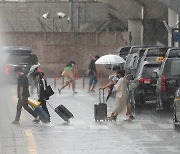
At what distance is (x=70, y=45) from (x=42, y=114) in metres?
34.0

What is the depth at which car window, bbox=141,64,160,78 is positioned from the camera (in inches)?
1057

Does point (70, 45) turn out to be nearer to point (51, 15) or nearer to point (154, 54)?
point (51, 15)

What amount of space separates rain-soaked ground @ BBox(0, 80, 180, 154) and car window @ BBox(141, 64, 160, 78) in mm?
1236

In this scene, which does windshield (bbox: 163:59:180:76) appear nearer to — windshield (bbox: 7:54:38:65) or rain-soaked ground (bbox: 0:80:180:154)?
rain-soaked ground (bbox: 0:80:180:154)

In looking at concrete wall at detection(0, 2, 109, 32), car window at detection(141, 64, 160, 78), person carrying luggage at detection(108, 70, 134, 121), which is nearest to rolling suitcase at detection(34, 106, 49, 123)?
person carrying luggage at detection(108, 70, 134, 121)

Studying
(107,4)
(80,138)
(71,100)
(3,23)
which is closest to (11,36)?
(3,23)

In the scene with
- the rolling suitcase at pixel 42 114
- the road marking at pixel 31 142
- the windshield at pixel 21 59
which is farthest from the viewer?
the windshield at pixel 21 59

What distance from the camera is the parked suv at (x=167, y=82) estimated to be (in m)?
24.5

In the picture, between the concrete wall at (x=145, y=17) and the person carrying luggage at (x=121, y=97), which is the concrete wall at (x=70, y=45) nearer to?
the concrete wall at (x=145, y=17)

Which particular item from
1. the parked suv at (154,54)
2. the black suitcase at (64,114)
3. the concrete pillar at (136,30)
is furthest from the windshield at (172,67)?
the concrete pillar at (136,30)

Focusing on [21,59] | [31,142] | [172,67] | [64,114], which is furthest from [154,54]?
[21,59]

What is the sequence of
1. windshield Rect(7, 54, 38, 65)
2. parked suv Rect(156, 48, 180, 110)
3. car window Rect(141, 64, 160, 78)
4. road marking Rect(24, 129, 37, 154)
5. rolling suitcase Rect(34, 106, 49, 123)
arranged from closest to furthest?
road marking Rect(24, 129, 37, 154) → rolling suitcase Rect(34, 106, 49, 123) → parked suv Rect(156, 48, 180, 110) → car window Rect(141, 64, 160, 78) → windshield Rect(7, 54, 38, 65)

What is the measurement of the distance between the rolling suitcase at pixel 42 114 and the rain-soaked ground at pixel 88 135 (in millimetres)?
176

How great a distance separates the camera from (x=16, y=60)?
44219mm
